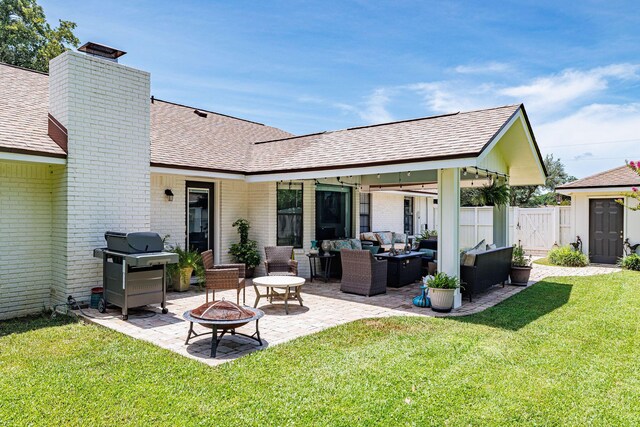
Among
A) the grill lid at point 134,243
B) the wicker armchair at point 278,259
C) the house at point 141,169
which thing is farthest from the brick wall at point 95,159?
the wicker armchair at point 278,259

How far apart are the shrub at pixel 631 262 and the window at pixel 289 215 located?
34.0 ft

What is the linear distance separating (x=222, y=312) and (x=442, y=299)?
13.4 ft

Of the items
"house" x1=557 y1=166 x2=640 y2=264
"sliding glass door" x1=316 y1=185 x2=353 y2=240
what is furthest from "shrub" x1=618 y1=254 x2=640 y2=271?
"sliding glass door" x1=316 y1=185 x2=353 y2=240

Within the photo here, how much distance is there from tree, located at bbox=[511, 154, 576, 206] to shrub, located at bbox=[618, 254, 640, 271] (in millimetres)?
20237

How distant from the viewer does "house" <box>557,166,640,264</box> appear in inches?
537

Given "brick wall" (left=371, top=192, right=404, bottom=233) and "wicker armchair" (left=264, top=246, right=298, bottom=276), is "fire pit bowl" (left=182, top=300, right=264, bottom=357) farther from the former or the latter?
"brick wall" (left=371, top=192, right=404, bottom=233)

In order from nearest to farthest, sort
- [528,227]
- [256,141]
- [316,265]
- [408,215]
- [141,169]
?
[141,169] → [316,265] → [256,141] → [528,227] → [408,215]

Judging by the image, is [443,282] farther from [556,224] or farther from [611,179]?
[556,224]

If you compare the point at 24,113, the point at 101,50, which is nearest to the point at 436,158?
the point at 101,50

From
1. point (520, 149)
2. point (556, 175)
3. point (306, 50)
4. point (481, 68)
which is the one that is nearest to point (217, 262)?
point (306, 50)

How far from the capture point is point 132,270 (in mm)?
6555

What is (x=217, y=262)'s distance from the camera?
34.8 feet

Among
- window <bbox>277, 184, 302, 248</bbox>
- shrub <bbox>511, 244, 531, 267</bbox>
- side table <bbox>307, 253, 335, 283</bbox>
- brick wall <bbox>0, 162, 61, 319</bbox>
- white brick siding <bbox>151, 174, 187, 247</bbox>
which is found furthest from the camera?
window <bbox>277, 184, 302, 248</bbox>

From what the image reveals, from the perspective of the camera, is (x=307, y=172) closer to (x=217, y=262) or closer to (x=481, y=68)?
(x=217, y=262)
